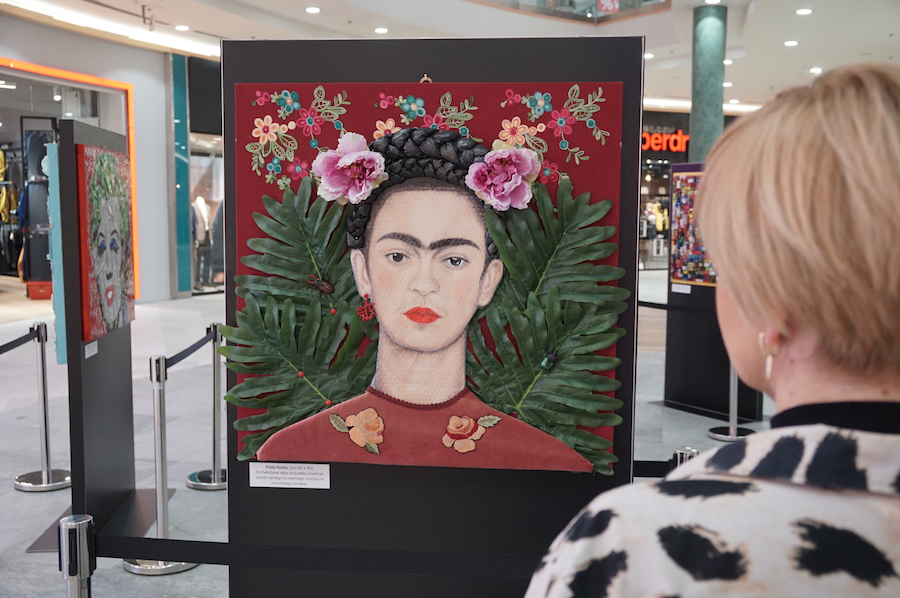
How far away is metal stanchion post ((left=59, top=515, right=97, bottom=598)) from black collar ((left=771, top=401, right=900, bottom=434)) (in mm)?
1669

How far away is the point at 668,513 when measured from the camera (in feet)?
2.11

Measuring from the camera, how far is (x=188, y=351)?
3414mm

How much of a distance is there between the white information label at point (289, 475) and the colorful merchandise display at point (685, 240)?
3.96 m

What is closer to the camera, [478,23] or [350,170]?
[350,170]

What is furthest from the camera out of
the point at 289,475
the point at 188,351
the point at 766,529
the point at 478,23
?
the point at 478,23

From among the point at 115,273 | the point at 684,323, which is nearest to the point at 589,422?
the point at 115,273

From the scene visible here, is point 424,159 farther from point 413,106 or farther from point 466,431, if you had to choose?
point 466,431

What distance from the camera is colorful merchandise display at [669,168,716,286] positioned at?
17.8ft

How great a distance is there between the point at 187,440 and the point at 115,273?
2.05 metres

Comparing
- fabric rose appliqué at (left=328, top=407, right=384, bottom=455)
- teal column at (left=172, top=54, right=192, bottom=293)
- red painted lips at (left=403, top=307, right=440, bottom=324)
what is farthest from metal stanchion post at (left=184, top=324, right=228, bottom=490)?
teal column at (left=172, top=54, right=192, bottom=293)

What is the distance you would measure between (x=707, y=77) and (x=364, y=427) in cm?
831

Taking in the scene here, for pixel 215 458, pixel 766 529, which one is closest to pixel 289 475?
pixel 766 529

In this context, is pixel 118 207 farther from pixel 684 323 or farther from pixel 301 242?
pixel 684 323

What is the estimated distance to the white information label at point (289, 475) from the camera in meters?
2.14
